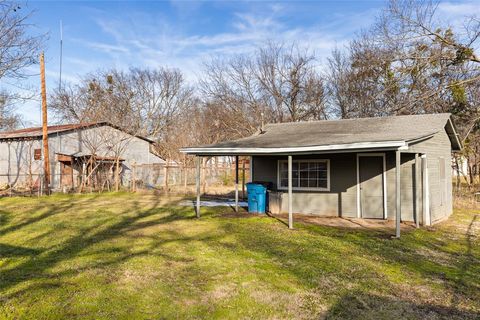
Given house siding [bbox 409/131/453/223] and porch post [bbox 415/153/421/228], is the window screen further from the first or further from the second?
house siding [bbox 409/131/453/223]

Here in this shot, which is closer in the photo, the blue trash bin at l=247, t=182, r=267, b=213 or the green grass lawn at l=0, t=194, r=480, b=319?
the green grass lawn at l=0, t=194, r=480, b=319

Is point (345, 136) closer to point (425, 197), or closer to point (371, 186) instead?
point (371, 186)

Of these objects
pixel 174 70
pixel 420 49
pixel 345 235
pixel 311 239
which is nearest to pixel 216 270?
pixel 311 239

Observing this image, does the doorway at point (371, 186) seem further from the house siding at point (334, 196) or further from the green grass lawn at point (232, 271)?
the green grass lawn at point (232, 271)

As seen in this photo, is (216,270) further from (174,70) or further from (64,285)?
(174,70)

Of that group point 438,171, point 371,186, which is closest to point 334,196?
point 371,186

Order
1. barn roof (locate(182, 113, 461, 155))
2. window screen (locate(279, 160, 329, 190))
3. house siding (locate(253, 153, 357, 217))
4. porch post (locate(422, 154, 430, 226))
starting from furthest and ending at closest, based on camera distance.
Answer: window screen (locate(279, 160, 329, 190))
house siding (locate(253, 153, 357, 217))
porch post (locate(422, 154, 430, 226))
barn roof (locate(182, 113, 461, 155))

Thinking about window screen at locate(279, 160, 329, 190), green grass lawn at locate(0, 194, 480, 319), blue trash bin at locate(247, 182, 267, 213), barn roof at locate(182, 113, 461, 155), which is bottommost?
green grass lawn at locate(0, 194, 480, 319)

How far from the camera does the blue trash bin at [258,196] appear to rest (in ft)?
38.2

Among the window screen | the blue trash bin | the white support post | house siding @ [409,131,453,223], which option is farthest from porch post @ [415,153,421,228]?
the blue trash bin

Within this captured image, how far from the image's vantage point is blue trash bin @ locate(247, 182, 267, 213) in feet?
38.2

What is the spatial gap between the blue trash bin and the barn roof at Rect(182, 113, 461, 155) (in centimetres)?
153

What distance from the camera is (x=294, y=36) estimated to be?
25.1 metres

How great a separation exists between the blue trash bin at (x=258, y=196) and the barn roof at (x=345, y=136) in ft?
5.02
